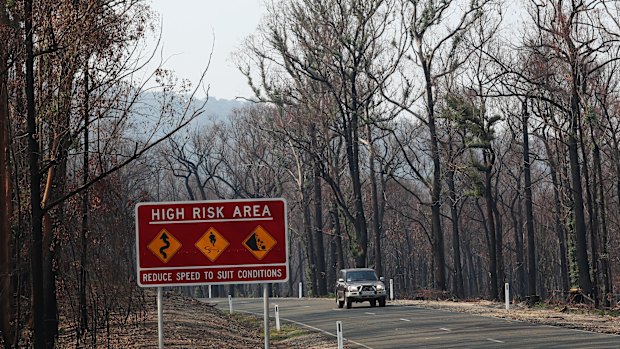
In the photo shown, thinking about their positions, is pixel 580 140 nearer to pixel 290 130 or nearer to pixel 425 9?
pixel 425 9

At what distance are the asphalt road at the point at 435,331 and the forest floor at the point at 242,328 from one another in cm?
101

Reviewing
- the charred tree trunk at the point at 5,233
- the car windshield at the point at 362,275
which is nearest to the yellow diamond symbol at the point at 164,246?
the charred tree trunk at the point at 5,233

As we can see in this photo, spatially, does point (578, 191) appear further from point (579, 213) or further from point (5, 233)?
point (5, 233)

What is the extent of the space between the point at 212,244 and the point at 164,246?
606mm

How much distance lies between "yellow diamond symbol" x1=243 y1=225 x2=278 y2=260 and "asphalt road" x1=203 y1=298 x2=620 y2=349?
12.7 meters

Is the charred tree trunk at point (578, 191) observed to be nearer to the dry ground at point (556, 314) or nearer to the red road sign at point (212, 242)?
the dry ground at point (556, 314)

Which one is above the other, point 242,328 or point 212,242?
point 212,242

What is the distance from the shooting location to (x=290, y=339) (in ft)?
99.1

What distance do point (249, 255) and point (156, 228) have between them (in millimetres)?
1214

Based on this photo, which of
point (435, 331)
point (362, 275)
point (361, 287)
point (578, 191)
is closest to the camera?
point (435, 331)

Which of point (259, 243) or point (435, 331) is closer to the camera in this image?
point (259, 243)

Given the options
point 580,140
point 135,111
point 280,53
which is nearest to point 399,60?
point 280,53

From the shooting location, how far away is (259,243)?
12.8m

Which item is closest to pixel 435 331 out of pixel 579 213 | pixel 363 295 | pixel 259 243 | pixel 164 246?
pixel 363 295
